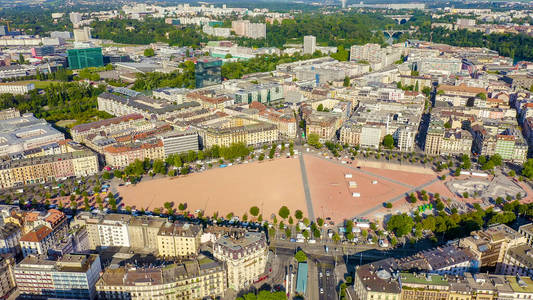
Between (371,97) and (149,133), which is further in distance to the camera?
(371,97)

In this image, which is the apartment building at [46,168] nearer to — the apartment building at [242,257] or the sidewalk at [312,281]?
the apartment building at [242,257]

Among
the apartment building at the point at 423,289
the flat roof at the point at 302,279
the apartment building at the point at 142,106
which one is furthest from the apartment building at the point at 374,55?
the apartment building at the point at 423,289

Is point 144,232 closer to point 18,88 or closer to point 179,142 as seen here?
point 179,142

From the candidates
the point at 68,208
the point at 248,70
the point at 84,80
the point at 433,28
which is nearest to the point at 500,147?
the point at 68,208

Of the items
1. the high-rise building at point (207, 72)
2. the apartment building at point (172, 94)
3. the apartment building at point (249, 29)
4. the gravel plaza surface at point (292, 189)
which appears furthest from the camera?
the apartment building at point (249, 29)

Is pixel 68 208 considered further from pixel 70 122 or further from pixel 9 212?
pixel 70 122

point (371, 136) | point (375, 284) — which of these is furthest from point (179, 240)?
point (371, 136)
